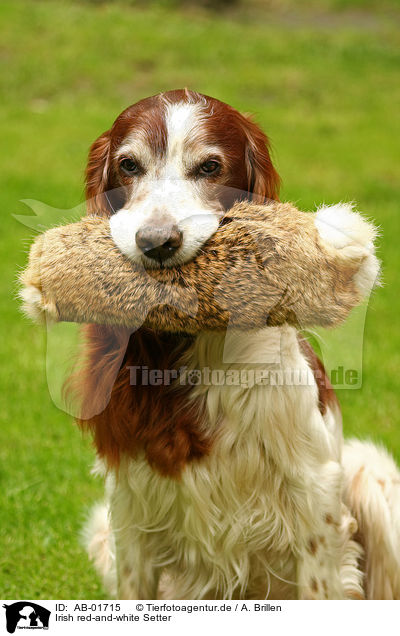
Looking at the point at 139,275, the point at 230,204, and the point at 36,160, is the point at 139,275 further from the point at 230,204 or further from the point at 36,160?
the point at 36,160

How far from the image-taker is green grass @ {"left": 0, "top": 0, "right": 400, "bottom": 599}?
198 inches

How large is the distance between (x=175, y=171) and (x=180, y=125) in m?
0.17

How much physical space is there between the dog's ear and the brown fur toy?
1.85 ft

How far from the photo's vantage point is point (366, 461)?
13.2 feet

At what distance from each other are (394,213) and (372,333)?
2.84 m

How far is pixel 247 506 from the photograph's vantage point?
3.35 m

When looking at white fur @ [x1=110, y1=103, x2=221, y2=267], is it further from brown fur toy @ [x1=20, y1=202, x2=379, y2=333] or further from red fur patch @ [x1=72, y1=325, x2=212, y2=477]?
red fur patch @ [x1=72, y1=325, x2=212, y2=477]

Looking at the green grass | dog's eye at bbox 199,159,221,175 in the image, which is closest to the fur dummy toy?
dog's eye at bbox 199,159,221,175

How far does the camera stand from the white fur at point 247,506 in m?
3.26

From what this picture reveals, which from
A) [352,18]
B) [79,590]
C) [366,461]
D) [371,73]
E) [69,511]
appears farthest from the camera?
[352,18]

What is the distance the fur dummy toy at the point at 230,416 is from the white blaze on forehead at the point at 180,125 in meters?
0.37
